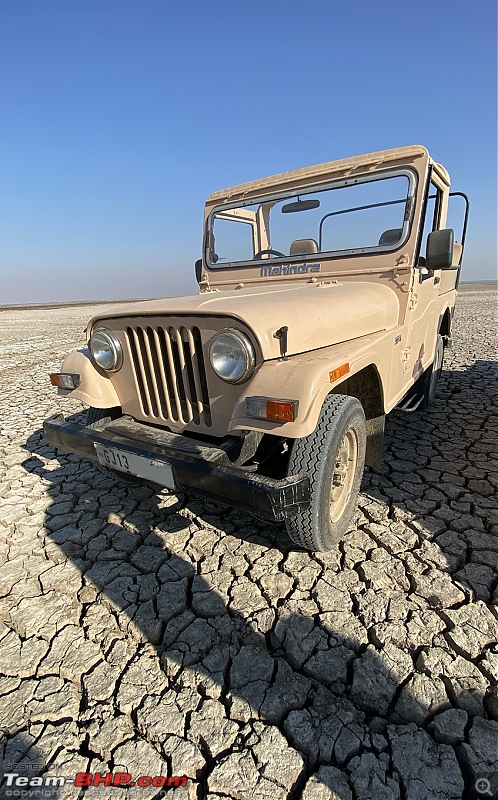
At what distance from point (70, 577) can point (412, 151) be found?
3.31 m

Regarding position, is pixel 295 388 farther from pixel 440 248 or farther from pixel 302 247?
pixel 302 247

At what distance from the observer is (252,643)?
177 cm

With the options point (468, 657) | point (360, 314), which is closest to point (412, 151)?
point (360, 314)

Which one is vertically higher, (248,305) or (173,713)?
(248,305)

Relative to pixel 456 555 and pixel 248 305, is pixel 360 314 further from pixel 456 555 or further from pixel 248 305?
pixel 456 555

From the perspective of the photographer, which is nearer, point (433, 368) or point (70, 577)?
point (70, 577)

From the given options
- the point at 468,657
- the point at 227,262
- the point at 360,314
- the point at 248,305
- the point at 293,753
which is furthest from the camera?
the point at 227,262

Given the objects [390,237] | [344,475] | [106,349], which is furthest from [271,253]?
[344,475]

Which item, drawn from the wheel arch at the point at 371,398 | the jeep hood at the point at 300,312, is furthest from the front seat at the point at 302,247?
the wheel arch at the point at 371,398

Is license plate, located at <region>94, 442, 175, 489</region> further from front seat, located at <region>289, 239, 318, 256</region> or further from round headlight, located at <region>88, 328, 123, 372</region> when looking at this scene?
front seat, located at <region>289, 239, 318, 256</region>

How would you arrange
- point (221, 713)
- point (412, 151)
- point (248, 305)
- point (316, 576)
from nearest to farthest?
point (221, 713), point (248, 305), point (316, 576), point (412, 151)

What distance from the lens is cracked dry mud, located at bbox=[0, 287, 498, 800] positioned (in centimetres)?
135

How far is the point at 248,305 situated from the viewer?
194 centimetres

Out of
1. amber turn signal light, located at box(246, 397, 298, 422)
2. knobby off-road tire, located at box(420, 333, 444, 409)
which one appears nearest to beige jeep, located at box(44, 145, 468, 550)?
amber turn signal light, located at box(246, 397, 298, 422)
